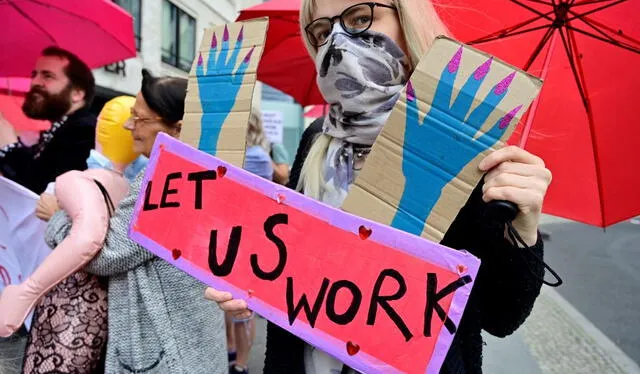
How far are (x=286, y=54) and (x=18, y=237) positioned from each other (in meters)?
2.51

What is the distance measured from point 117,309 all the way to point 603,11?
68.8 inches

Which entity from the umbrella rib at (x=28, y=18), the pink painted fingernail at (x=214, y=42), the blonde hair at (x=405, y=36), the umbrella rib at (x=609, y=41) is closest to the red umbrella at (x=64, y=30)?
the umbrella rib at (x=28, y=18)

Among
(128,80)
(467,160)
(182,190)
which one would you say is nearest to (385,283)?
(467,160)

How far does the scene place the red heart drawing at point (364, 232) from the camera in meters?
0.95

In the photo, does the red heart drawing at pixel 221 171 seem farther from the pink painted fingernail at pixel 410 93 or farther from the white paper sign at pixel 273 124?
the white paper sign at pixel 273 124

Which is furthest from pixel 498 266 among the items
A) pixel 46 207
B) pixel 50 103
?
pixel 50 103

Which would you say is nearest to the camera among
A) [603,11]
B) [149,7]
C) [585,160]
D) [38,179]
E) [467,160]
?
[467,160]

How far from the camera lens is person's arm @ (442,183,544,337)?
0.97m

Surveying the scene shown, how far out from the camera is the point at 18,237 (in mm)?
2039

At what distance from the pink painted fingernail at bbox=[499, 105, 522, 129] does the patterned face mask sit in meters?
0.29

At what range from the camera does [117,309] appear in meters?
1.58

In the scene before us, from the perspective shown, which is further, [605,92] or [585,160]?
[585,160]

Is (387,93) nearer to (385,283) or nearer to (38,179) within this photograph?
(385,283)

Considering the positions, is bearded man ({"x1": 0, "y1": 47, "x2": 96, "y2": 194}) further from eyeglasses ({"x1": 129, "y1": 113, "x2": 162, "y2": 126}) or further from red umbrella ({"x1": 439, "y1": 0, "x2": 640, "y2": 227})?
red umbrella ({"x1": 439, "y1": 0, "x2": 640, "y2": 227})
